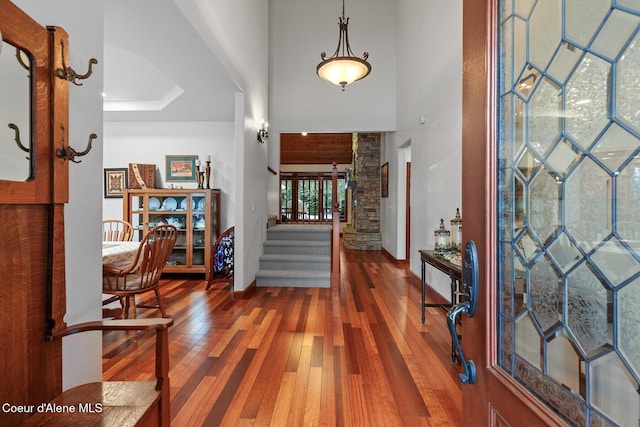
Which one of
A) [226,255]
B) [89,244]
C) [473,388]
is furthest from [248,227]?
[473,388]

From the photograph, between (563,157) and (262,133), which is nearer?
(563,157)

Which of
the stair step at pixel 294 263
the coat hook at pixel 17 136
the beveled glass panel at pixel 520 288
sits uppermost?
the coat hook at pixel 17 136

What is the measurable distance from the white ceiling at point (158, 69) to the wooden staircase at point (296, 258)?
2210 mm

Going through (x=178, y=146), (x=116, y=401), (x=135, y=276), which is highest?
(x=178, y=146)

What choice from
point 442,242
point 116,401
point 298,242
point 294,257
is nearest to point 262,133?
point 298,242

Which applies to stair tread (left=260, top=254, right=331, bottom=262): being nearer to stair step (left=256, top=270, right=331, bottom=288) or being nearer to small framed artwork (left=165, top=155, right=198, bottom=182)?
stair step (left=256, top=270, right=331, bottom=288)

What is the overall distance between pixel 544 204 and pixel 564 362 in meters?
0.30

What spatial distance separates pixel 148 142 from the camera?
545 cm

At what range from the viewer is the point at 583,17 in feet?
1.78

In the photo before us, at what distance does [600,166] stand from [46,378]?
5.64 feet

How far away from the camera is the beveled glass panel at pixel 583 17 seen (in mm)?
509

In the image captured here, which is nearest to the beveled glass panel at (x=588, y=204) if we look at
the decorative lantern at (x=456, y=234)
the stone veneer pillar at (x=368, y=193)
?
the decorative lantern at (x=456, y=234)

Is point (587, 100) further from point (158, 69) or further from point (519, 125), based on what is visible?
point (158, 69)

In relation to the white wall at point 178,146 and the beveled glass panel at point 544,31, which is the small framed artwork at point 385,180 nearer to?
the white wall at point 178,146
